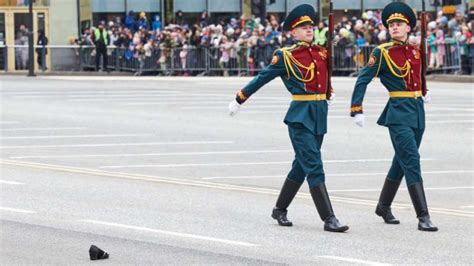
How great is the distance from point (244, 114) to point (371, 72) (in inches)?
539

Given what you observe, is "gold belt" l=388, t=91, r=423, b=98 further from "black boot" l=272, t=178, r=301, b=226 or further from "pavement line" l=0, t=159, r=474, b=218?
"pavement line" l=0, t=159, r=474, b=218

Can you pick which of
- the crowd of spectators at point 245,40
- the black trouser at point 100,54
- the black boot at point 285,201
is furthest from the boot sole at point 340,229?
the black trouser at point 100,54

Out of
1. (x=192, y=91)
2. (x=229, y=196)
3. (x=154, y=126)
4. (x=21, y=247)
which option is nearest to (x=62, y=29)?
(x=192, y=91)

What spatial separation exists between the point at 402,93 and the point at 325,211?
1173 mm

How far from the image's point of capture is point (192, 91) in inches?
1293

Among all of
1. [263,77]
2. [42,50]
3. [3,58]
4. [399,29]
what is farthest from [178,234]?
[3,58]

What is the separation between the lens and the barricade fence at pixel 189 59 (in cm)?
3681

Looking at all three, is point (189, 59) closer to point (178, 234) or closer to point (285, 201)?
point (285, 201)

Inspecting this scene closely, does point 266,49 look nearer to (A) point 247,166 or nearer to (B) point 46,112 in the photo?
(B) point 46,112

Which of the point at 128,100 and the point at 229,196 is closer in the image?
the point at 229,196

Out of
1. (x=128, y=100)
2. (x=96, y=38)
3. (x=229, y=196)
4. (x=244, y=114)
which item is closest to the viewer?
(x=229, y=196)

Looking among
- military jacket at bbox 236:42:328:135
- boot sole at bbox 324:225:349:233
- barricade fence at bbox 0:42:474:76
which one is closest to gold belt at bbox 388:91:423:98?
military jacket at bbox 236:42:328:135

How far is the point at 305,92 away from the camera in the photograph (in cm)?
1148

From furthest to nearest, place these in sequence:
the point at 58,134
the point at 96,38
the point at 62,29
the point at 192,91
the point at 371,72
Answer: the point at 62,29 < the point at 96,38 < the point at 192,91 < the point at 58,134 < the point at 371,72
